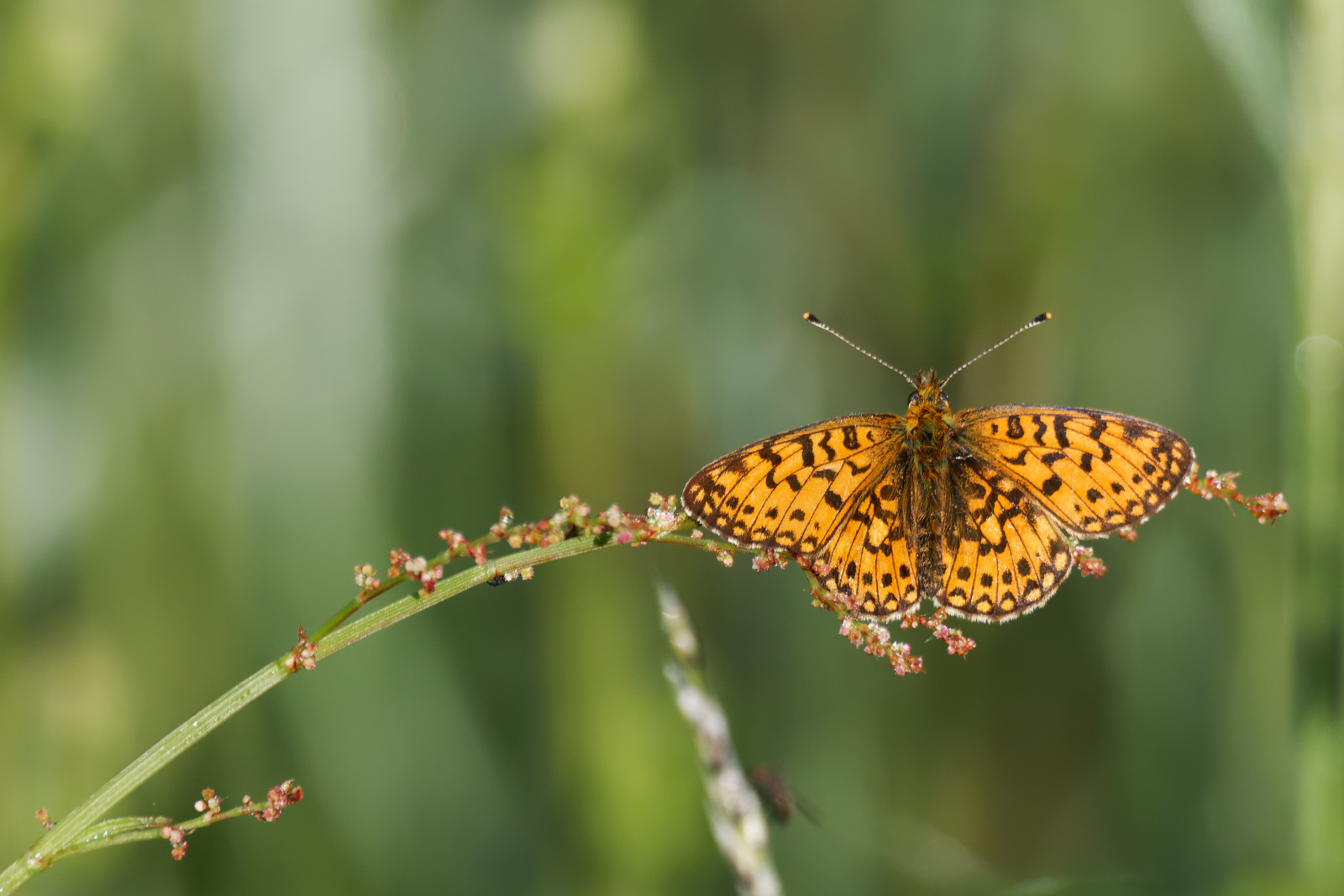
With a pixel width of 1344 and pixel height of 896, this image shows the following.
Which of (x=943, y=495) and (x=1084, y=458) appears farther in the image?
(x=943, y=495)

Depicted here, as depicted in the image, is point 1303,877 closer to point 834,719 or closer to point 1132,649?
point 1132,649

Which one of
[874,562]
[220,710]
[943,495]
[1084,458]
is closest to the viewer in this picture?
[220,710]

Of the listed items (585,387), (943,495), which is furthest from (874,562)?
(585,387)

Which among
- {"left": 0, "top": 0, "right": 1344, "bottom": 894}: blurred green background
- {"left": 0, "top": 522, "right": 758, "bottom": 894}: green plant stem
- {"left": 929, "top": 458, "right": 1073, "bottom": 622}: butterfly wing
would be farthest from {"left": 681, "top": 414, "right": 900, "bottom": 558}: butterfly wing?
{"left": 0, "top": 0, "right": 1344, "bottom": 894}: blurred green background

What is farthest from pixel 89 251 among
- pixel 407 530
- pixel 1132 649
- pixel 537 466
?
pixel 1132 649

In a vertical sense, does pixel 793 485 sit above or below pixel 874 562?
above

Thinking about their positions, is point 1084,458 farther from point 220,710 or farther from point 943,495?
point 220,710

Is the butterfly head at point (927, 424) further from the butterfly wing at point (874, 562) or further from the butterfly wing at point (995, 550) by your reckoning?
the butterfly wing at point (874, 562)

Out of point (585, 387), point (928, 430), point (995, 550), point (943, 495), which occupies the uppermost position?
point (585, 387)
